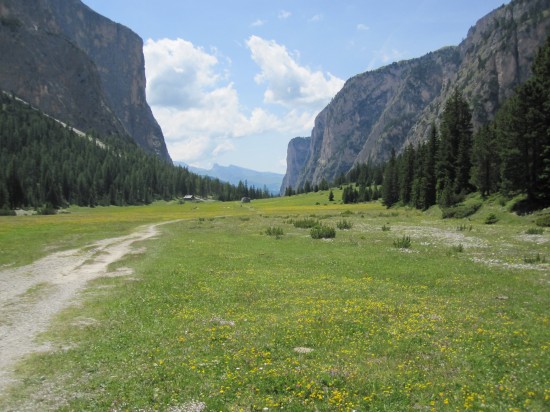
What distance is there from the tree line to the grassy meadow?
3274cm

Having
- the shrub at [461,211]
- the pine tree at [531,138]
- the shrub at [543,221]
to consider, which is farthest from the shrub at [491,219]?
the shrub at [461,211]

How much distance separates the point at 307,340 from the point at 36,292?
1743cm

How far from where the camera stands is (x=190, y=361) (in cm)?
1269

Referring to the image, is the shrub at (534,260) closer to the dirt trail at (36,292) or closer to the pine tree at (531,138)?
the dirt trail at (36,292)

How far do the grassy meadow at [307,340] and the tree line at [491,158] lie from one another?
32740mm

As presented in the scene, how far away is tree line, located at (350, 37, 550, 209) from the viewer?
183 ft

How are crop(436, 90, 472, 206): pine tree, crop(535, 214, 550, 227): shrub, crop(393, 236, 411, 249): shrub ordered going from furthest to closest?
crop(436, 90, 472, 206): pine tree < crop(535, 214, 550, 227): shrub < crop(393, 236, 411, 249): shrub

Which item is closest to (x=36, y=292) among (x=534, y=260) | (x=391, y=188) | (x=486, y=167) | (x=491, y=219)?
(x=534, y=260)

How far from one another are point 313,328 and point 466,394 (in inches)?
247

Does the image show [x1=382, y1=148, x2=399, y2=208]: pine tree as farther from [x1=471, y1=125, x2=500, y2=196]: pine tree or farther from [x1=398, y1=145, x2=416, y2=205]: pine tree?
[x1=471, y1=125, x2=500, y2=196]: pine tree

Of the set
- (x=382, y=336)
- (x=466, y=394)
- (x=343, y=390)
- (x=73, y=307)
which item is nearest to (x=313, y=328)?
(x=382, y=336)

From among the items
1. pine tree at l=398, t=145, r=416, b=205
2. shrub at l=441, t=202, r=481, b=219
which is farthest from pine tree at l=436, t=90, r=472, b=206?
pine tree at l=398, t=145, r=416, b=205

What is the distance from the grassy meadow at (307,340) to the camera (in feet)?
34.2

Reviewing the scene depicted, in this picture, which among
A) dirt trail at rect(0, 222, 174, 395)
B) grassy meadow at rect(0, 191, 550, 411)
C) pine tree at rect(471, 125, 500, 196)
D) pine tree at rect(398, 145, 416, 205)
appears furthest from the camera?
pine tree at rect(398, 145, 416, 205)
